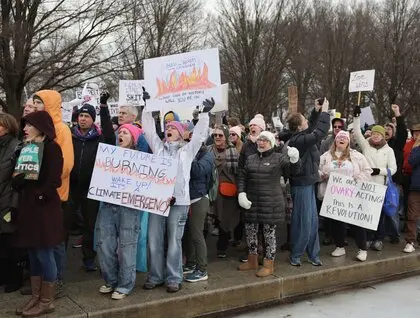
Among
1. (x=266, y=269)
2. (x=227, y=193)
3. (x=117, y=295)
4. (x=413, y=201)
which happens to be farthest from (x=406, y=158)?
(x=117, y=295)

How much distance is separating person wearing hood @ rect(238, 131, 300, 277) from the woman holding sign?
1.10 m

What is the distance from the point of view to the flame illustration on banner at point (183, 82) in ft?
15.2

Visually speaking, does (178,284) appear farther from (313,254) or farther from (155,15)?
(155,15)

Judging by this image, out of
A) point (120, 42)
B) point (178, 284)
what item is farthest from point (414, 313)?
point (120, 42)

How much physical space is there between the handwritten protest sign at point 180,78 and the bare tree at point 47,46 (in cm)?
1080

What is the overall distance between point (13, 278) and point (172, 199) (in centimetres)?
178

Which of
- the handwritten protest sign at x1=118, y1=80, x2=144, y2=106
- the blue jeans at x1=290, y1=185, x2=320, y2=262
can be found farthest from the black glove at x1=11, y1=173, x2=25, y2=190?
the handwritten protest sign at x1=118, y1=80, x2=144, y2=106

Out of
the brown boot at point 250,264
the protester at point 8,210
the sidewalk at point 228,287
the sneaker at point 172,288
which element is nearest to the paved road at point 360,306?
→ the sidewalk at point 228,287

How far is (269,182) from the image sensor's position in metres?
4.96

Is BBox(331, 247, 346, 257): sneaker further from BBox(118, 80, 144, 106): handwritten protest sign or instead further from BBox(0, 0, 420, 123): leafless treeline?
BBox(0, 0, 420, 123): leafless treeline

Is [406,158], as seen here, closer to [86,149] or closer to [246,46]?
[86,149]

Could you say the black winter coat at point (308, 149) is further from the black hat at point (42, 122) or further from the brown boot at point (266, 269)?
the black hat at point (42, 122)

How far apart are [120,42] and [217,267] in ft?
44.9

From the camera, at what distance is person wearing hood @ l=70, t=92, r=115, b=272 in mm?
4836
